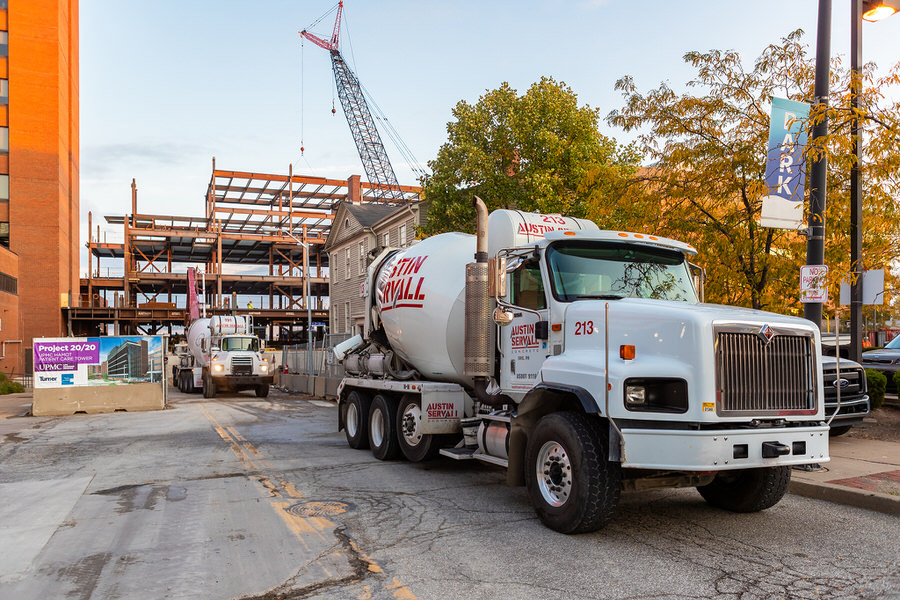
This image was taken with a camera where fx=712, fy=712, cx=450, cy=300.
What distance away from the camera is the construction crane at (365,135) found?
6815cm

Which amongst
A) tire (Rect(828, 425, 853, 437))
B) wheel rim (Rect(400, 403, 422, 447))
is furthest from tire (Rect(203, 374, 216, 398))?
tire (Rect(828, 425, 853, 437))

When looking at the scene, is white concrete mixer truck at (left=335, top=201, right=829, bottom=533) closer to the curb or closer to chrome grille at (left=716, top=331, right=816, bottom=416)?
chrome grille at (left=716, top=331, right=816, bottom=416)

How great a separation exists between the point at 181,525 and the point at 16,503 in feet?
8.80

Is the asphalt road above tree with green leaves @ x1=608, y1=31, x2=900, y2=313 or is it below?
below

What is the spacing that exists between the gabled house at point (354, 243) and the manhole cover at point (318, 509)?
1066 inches

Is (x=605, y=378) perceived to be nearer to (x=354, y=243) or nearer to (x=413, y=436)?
(x=413, y=436)

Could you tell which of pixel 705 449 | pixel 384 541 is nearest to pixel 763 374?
pixel 705 449

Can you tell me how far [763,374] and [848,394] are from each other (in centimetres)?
568

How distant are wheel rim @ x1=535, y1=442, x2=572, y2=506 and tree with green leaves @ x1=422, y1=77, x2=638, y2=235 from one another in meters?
15.8

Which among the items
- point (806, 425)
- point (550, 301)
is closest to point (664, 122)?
point (550, 301)

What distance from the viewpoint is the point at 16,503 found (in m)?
8.34

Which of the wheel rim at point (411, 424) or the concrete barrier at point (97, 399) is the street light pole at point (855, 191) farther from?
the concrete barrier at point (97, 399)

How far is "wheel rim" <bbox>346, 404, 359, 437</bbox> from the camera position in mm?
12391

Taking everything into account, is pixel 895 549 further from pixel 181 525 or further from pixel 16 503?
pixel 16 503
